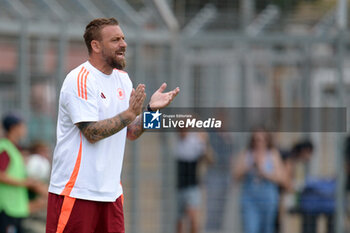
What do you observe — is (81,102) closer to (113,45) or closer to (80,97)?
(80,97)

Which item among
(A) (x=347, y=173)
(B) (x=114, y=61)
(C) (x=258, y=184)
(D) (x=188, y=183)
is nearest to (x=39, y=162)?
(D) (x=188, y=183)

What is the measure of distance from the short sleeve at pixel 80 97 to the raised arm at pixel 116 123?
5cm

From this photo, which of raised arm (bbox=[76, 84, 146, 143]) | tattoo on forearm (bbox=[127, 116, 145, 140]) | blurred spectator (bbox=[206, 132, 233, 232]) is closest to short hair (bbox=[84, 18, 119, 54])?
raised arm (bbox=[76, 84, 146, 143])

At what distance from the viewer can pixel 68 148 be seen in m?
4.75

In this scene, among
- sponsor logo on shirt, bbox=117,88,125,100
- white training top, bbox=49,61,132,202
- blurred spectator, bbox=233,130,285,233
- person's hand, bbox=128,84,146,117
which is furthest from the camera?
blurred spectator, bbox=233,130,285,233

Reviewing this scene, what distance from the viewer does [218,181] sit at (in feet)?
30.0

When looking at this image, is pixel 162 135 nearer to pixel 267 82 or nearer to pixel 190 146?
pixel 190 146

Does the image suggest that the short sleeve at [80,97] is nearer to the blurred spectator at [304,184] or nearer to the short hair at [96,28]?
the short hair at [96,28]

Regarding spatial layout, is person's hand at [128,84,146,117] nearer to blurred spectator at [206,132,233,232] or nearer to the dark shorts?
the dark shorts

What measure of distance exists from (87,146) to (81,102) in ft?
0.91

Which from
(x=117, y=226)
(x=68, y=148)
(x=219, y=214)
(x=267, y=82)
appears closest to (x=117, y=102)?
(x=68, y=148)

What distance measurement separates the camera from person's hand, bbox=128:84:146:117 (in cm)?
451

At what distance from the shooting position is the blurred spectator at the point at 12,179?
7.82m

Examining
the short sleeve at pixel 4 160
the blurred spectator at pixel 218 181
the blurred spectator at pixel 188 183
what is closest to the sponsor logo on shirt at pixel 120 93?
the short sleeve at pixel 4 160
